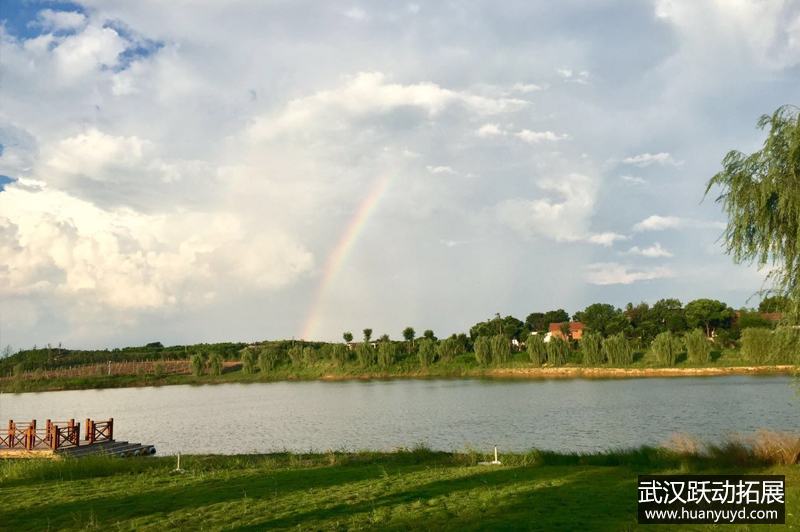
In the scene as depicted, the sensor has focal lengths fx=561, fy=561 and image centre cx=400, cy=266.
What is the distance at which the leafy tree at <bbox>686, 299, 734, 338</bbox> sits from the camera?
109m

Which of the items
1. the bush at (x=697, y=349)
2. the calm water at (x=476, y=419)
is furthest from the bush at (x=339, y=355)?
the bush at (x=697, y=349)

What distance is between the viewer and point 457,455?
1847 centimetres

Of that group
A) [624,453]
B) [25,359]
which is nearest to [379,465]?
[624,453]

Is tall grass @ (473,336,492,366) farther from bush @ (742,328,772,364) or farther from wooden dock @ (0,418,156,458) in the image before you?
wooden dock @ (0,418,156,458)

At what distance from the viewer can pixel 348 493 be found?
12.9m

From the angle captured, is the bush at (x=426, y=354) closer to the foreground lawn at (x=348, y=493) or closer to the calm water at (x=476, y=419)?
the calm water at (x=476, y=419)

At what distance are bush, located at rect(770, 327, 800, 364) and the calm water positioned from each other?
391 inches

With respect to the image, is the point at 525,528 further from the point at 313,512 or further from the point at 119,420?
the point at 119,420

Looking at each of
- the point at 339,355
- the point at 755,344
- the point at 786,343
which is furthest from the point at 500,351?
the point at 786,343

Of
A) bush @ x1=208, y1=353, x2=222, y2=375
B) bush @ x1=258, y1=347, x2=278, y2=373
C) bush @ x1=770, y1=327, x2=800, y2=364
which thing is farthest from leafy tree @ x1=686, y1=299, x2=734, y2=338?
bush @ x1=770, y1=327, x2=800, y2=364

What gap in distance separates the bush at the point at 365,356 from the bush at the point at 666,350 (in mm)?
49994

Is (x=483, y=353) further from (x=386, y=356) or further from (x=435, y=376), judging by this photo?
(x=386, y=356)

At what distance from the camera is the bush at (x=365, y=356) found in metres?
105

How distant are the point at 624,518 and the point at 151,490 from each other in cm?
1094
